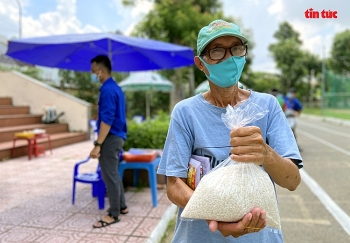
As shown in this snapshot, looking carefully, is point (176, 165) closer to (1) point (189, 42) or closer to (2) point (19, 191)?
(2) point (19, 191)

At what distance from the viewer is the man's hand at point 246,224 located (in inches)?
43.4

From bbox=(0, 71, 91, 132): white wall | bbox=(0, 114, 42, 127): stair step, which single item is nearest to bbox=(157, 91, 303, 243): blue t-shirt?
bbox=(0, 114, 42, 127): stair step

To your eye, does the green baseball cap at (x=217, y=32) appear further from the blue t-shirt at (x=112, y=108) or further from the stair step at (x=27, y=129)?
the stair step at (x=27, y=129)

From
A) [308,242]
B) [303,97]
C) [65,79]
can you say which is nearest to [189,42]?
[65,79]

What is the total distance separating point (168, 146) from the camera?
1.36 m

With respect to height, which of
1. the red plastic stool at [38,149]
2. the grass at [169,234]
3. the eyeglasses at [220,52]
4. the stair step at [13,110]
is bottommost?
the grass at [169,234]

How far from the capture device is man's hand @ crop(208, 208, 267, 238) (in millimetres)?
1104

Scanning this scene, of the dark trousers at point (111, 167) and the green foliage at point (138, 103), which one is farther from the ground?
the green foliage at point (138, 103)

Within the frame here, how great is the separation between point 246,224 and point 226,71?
0.64 meters

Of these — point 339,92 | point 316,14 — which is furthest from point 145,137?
point 339,92

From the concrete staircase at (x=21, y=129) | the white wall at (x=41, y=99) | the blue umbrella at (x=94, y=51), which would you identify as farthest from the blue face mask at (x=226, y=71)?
the white wall at (x=41, y=99)

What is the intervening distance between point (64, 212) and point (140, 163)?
46.4 inches

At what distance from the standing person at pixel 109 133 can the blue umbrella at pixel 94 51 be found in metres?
0.62

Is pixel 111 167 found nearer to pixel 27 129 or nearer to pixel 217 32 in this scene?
pixel 217 32
